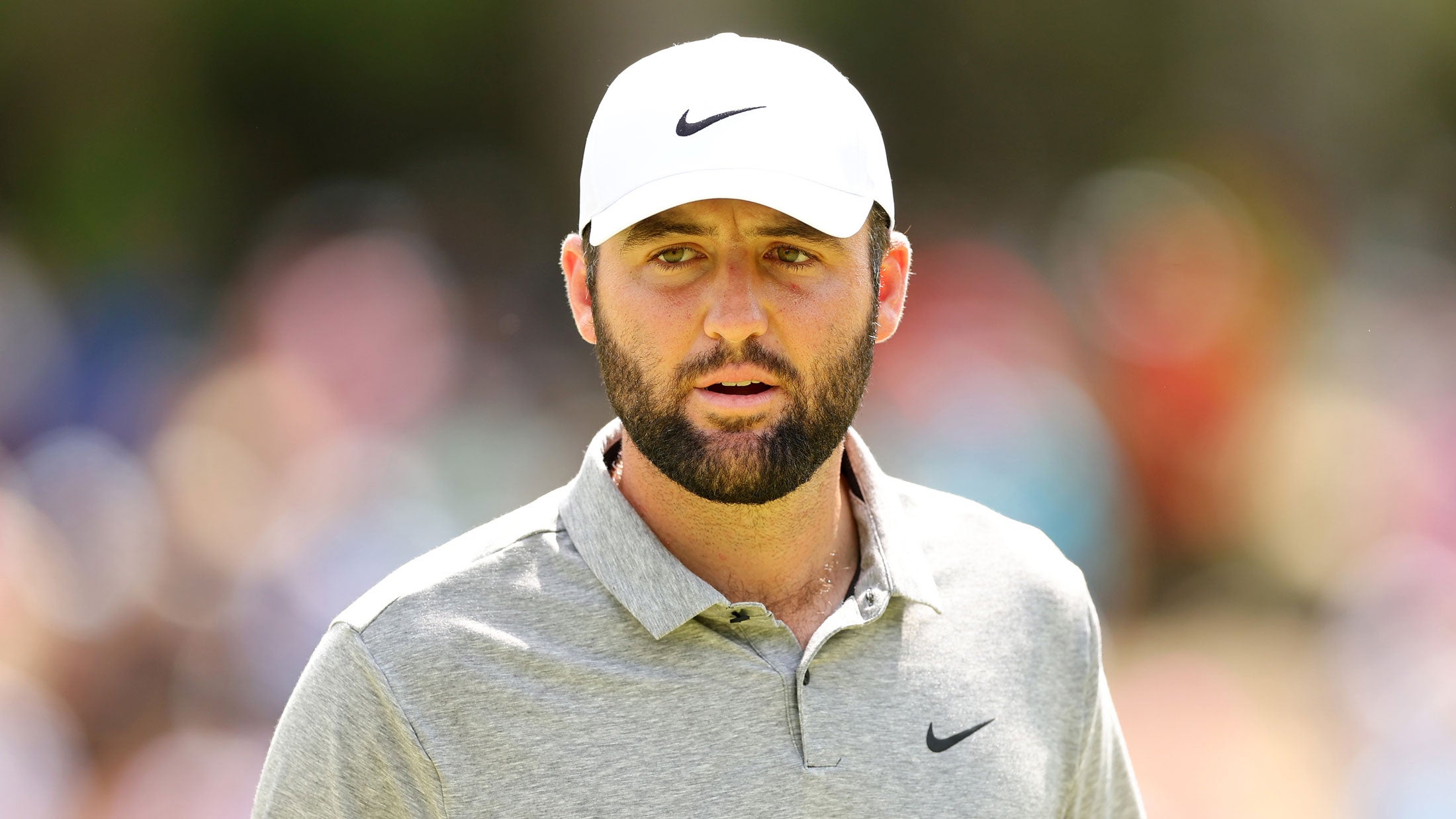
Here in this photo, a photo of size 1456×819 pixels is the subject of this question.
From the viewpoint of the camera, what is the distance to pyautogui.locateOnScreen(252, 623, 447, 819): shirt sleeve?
136cm

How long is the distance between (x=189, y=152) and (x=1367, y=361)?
4254 millimetres

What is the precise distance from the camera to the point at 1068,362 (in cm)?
462

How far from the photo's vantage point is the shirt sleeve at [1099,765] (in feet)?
5.55

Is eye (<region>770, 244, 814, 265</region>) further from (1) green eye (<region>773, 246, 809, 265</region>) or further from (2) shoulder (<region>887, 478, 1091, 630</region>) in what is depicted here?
(2) shoulder (<region>887, 478, 1091, 630</region>)

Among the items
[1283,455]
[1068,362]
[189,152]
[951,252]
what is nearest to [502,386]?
[189,152]

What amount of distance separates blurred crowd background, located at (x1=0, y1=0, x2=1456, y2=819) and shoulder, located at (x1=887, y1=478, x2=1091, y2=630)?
2525 mm

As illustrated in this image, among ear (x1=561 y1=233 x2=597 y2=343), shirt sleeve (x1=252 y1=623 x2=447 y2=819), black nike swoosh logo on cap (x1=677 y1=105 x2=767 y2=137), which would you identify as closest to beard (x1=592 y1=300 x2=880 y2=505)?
ear (x1=561 y1=233 x2=597 y2=343)

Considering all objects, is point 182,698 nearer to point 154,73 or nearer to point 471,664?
point 154,73

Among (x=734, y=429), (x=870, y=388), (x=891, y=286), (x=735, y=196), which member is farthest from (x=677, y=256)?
(x=870, y=388)

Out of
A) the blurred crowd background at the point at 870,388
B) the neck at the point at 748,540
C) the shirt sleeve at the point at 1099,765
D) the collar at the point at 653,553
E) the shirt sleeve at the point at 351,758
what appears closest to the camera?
the shirt sleeve at the point at 351,758

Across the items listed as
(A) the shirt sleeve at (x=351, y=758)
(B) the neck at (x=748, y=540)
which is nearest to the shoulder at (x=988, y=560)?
(B) the neck at (x=748, y=540)

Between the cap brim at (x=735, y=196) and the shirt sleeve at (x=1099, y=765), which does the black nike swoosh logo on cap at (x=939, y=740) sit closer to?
the shirt sleeve at (x=1099, y=765)

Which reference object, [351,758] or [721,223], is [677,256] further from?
[351,758]

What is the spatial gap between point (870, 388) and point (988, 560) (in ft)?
9.11
